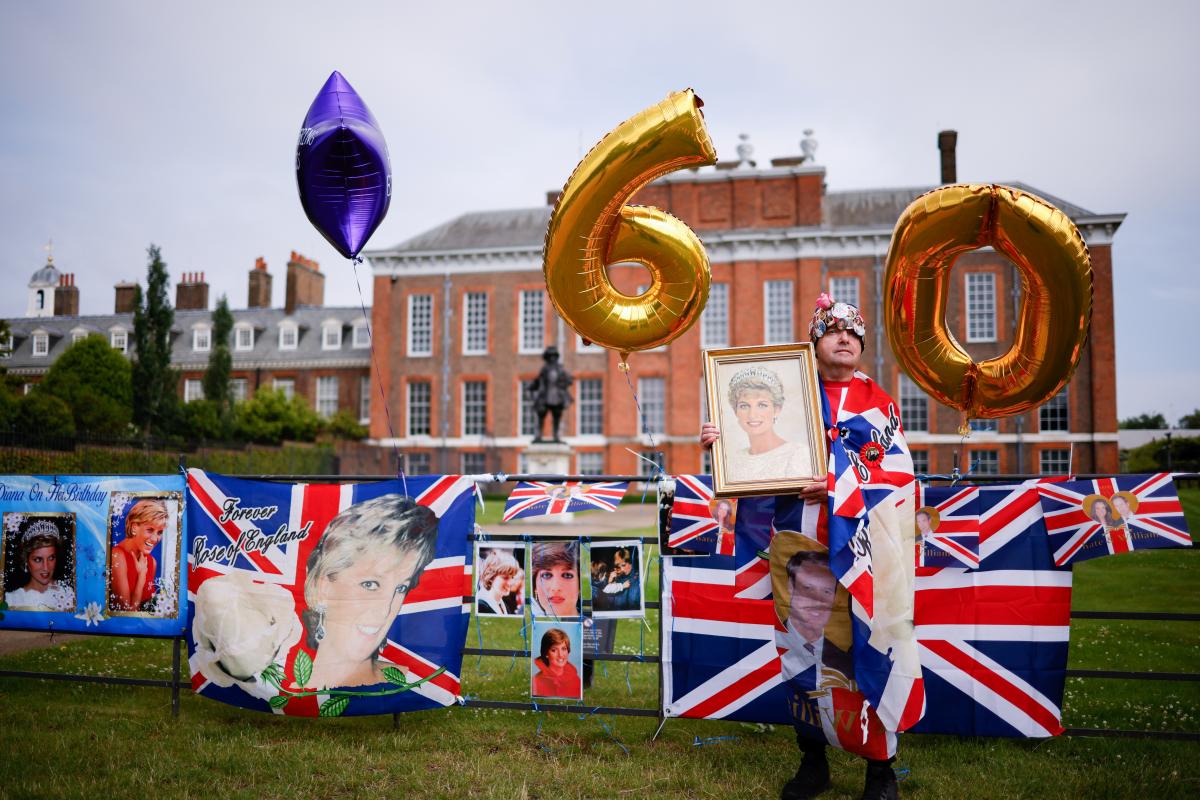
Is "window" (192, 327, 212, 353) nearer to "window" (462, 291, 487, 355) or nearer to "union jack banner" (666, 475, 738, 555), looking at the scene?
"window" (462, 291, 487, 355)

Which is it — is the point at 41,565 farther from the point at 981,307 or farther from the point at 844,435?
the point at 981,307

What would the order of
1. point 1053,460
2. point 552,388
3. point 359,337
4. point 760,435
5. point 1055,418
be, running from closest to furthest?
1. point 760,435
2. point 552,388
3. point 1055,418
4. point 1053,460
5. point 359,337

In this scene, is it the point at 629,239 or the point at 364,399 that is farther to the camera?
the point at 364,399

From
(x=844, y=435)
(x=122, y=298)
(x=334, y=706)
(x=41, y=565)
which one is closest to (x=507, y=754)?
(x=334, y=706)

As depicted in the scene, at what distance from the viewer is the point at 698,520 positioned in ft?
13.8

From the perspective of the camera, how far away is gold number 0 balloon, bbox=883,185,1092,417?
3.93 m

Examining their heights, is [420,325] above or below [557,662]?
above

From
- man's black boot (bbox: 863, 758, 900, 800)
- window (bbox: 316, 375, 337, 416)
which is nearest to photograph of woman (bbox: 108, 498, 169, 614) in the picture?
man's black boot (bbox: 863, 758, 900, 800)

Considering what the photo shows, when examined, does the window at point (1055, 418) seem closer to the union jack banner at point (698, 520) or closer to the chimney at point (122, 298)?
the union jack banner at point (698, 520)

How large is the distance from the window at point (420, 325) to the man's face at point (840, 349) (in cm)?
3122

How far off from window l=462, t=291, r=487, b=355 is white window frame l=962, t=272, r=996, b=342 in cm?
1865

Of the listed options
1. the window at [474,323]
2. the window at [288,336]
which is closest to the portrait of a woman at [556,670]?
the window at [474,323]

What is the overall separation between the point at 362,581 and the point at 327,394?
37.4 m

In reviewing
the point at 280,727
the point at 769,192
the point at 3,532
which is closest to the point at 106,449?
the point at 3,532
